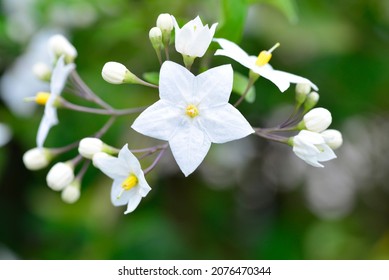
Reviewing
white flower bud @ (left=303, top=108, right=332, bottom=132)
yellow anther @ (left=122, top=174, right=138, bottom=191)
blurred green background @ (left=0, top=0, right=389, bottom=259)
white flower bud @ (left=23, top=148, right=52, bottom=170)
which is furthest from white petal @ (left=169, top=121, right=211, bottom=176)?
blurred green background @ (left=0, top=0, right=389, bottom=259)

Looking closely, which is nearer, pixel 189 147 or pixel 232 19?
pixel 189 147

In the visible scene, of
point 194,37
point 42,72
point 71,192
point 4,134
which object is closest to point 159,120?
point 194,37

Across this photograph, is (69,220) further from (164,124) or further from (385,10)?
(385,10)

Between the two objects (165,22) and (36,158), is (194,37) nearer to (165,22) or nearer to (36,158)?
(165,22)

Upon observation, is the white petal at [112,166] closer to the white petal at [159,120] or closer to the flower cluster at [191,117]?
the flower cluster at [191,117]

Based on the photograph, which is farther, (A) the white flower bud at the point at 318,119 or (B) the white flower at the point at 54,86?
(B) the white flower at the point at 54,86

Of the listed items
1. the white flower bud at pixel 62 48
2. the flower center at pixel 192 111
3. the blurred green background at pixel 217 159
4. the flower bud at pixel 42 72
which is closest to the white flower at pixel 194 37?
the flower center at pixel 192 111
